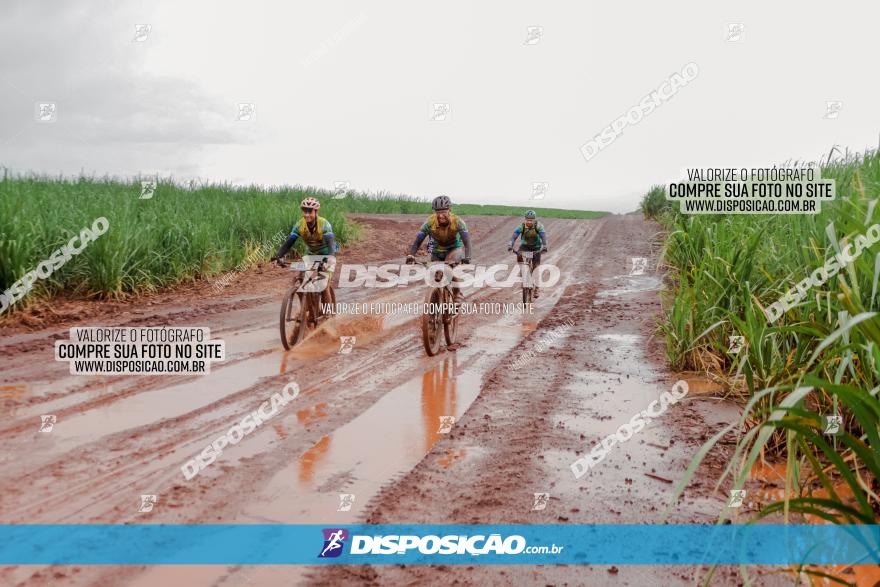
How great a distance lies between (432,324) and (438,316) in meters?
0.35

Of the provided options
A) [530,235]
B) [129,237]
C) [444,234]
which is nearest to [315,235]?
[444,234]

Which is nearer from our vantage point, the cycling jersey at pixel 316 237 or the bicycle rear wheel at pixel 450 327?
the bicycle rear wheel at pixel 450 327

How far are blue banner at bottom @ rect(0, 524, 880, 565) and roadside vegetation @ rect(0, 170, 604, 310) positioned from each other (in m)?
8.06

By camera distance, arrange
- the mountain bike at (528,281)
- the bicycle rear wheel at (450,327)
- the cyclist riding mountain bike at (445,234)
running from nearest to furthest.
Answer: the bicycle rear wheel at (450,327)
the cyclist riding mountain bike at (445,234)
the mountain bike at (528,281)

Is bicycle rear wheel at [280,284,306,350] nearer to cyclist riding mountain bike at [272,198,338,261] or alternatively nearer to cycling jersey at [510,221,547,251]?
cyclist riding mountain bike at [272,198,338,261]

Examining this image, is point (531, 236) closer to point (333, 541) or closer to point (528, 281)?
point (528, 281)

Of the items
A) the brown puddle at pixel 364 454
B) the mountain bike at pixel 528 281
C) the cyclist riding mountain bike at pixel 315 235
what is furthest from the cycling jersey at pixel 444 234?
the mountain bike at pixel 528 281

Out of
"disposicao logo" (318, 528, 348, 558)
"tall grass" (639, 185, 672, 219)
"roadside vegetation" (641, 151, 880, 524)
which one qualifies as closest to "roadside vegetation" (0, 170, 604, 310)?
"disposicao logo" (318, 528, 348, 558)

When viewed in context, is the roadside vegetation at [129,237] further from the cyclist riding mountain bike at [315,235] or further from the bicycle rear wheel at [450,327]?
the bicycle rear wheel at [450,327]

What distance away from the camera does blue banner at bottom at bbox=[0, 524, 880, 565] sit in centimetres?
388

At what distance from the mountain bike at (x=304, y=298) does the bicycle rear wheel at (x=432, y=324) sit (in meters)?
1.85

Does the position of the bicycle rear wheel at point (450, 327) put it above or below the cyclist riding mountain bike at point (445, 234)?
below

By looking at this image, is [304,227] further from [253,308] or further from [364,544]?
[364,544]

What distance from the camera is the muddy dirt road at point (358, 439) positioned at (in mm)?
4410
